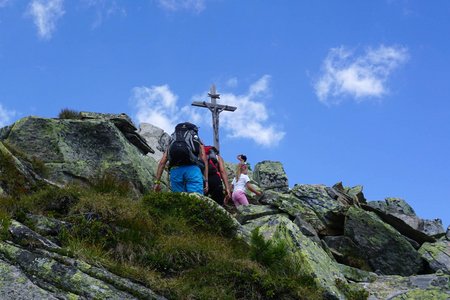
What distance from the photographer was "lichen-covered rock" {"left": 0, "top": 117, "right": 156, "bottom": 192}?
16.6 metres

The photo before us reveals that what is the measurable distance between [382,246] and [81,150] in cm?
948

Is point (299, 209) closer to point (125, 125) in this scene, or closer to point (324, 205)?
point (324, 205)

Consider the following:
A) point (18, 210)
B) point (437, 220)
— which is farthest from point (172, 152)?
point (437, 220)

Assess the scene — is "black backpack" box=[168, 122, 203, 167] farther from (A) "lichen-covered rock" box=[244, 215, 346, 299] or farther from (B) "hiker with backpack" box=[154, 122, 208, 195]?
(A) "lichen-covered rock" box=[244, 215, 346, 299]

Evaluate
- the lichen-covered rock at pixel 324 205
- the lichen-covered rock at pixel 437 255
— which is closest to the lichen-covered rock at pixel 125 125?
the lichen-covered rock at pixel 324 205

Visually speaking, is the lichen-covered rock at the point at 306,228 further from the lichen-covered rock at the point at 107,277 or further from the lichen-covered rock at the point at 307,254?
the lichen-covered rock at the point at 107,277

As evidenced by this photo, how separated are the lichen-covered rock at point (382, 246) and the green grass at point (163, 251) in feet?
17.2

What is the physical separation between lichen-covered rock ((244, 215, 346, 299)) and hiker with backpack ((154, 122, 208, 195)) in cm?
217

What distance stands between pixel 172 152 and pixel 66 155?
5.08 m

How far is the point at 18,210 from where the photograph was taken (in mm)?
9828

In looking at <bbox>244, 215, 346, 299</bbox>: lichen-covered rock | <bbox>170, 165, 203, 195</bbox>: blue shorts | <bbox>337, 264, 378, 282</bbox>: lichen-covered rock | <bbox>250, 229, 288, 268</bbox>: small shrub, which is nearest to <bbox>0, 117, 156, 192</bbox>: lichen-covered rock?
<bbox>170, 165, 203, 195</bbox>: blue shorts

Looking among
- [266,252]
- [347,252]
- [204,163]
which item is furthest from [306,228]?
[266,252]

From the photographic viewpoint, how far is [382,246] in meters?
15.4

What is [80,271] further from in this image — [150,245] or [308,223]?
[308,223]
